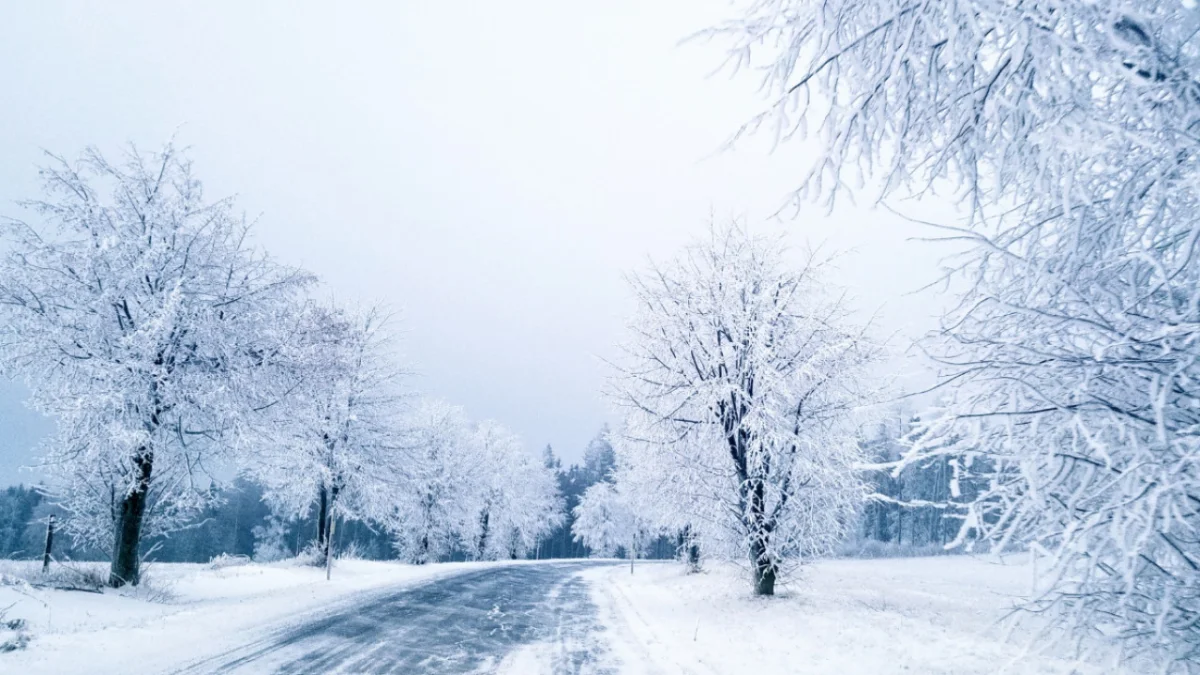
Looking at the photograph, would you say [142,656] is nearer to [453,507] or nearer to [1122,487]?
[1122,487]

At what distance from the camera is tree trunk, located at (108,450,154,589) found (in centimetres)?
1143

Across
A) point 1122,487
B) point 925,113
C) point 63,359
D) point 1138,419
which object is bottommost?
point 1122,487

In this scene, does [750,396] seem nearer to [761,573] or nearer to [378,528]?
[761,573]

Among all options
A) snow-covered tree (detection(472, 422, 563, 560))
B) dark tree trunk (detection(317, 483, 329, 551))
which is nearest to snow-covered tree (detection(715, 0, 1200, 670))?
dark tree trunk (detection(317, 483, 329, 551))

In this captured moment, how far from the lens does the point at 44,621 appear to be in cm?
827

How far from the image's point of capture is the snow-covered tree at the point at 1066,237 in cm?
271

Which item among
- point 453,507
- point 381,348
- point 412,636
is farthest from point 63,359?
point 453,507

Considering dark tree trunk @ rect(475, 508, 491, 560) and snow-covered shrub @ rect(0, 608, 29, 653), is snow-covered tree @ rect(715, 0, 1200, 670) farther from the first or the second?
dark tree trunk @ rect(475, 508, 491, 560)

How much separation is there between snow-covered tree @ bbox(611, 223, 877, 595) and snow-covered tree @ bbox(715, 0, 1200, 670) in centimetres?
839

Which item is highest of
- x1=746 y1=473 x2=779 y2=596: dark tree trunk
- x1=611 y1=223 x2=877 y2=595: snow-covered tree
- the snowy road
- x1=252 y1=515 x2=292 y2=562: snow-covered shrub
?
x1=611 y1=223 x2=877 y2=595: snow-covered tree

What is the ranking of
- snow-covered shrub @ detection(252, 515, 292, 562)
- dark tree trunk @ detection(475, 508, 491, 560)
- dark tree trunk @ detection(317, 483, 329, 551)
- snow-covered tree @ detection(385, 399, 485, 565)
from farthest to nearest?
snow-covered shrub @ detection(252, 515, 292, 562) < dark tree trunk @ detection(475, 508, 491, 560) < snow-covered tree @ detection(385, 399, 485, 565) < dark tree trunk @ detection(317, 483, 329, 551)

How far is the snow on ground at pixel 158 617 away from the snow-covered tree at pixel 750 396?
794cm

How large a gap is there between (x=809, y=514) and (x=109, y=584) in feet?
45.8

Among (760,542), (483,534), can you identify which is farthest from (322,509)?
(483,534)
